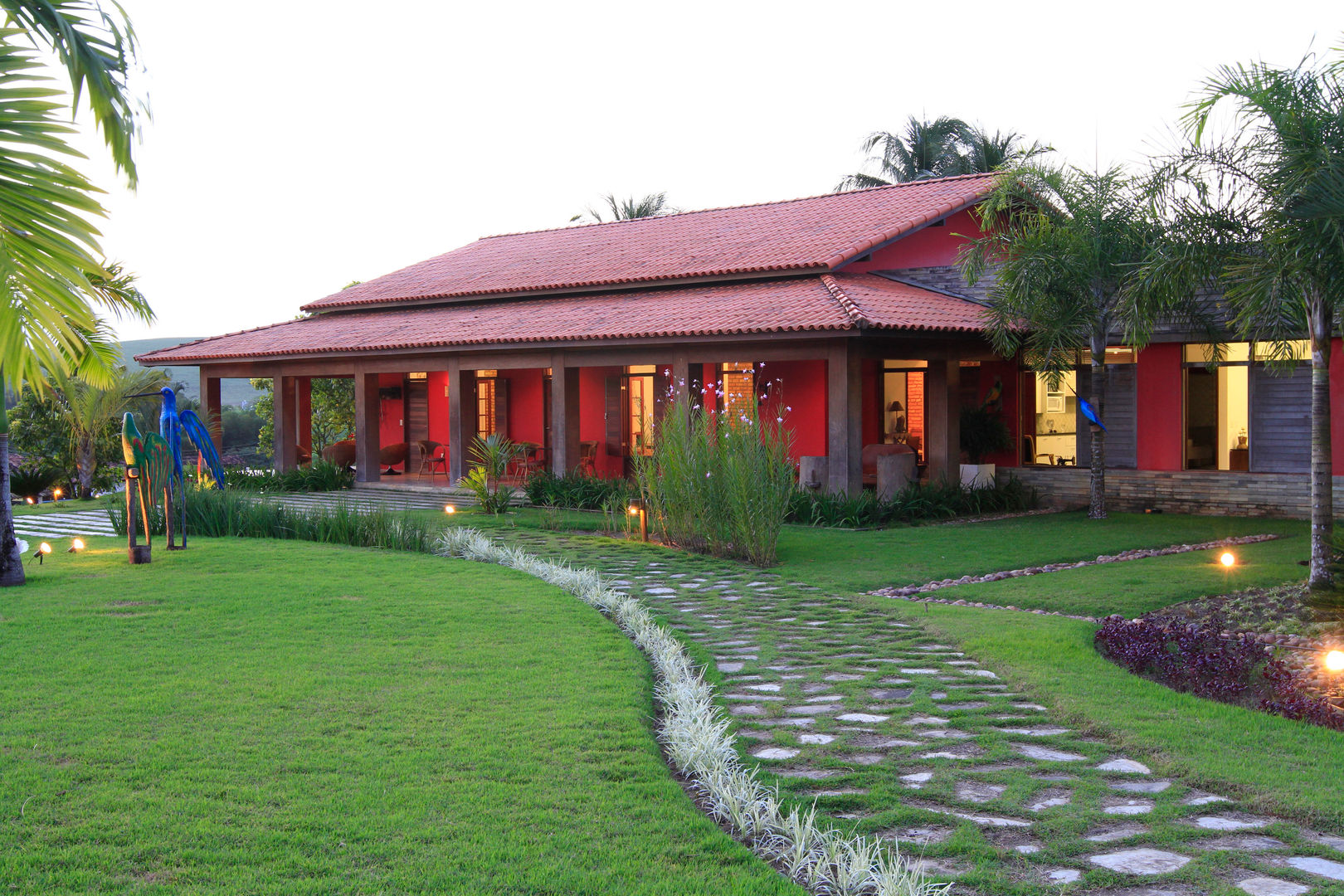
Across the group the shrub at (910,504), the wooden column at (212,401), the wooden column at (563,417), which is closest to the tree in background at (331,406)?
the wooden column at (212,401)

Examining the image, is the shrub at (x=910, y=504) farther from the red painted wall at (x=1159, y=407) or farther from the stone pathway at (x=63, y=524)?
the stone pathway at (x=63, y=524)

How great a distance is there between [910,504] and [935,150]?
2278cm

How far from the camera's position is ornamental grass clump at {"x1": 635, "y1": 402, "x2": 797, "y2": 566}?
1112cm

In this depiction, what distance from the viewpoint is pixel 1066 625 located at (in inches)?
303

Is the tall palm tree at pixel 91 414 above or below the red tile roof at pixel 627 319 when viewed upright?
below

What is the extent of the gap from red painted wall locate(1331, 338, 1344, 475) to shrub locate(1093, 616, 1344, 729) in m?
8.50

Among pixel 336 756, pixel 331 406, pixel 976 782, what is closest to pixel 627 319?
pixel 336 756

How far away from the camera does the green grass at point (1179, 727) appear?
4.54 metres

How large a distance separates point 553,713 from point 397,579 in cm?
462

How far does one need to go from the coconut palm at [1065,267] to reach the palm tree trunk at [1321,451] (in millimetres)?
3923

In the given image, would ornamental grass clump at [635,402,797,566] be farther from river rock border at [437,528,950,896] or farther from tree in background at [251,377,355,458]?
tree in background at [251,377,355,458]

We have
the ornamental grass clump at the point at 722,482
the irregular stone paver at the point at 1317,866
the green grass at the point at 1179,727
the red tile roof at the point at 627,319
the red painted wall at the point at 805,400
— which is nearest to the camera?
the irregular stone paver at the point at 1317,866

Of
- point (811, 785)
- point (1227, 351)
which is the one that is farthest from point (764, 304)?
point (811, 785)

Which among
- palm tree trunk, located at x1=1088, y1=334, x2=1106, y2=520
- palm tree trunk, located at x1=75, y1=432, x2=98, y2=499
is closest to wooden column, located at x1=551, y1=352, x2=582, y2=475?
palm tree trunk, located at x1=1088, y1=334, x2=1106, y2=520
